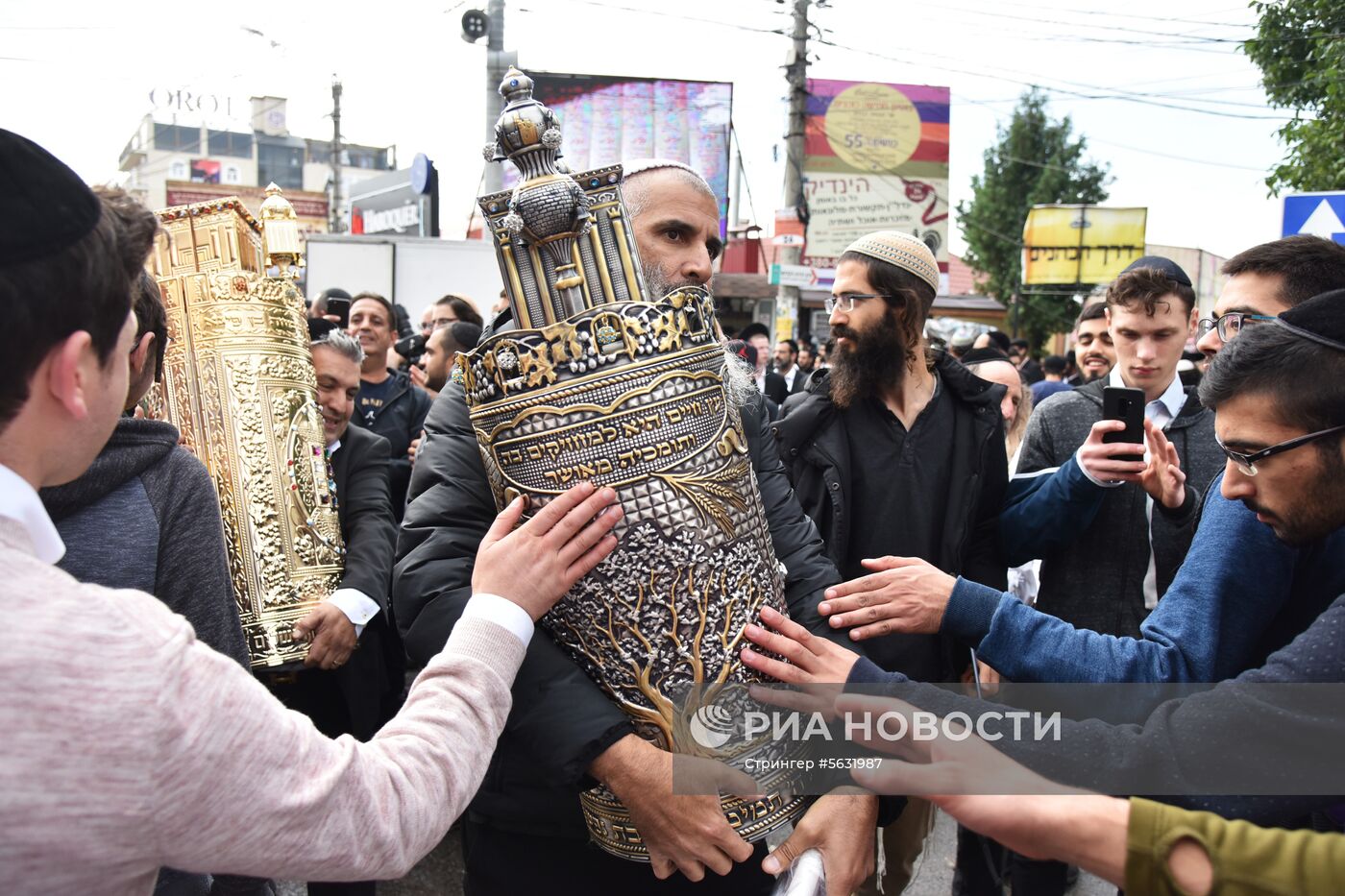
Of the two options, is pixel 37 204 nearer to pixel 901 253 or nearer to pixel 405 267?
pixel 901 253

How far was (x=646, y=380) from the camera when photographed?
1393 millimetres

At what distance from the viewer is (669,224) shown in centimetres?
194

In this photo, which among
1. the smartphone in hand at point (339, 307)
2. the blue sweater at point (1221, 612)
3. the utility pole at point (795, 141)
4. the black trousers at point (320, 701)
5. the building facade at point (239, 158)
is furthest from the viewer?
the building facade at point (239, 158)

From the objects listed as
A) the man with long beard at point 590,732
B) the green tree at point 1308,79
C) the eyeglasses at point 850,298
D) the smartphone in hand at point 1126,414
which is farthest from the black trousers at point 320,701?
the green tree at point 1308,79

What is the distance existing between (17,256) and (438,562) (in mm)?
787

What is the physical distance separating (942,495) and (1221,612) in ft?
3.76

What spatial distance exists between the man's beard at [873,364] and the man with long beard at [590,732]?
3.09 ft

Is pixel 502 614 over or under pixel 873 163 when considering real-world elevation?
under

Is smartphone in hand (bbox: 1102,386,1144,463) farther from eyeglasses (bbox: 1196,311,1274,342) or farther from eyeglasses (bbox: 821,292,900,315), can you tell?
eyeglasses (bbox: 821,292,900,315)

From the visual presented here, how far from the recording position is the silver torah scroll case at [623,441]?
139 cm

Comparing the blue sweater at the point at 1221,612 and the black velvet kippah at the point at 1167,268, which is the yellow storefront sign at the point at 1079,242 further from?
the blue sweater at the point at 1221,612

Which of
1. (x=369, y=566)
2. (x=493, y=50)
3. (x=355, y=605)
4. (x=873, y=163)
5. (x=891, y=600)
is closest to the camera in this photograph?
(x=891, y=600)

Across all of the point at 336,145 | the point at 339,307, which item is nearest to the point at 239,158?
the point at 336,145

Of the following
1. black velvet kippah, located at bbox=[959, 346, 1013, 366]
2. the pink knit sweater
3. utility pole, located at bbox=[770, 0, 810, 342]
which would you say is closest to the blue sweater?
the pink knit sweater
